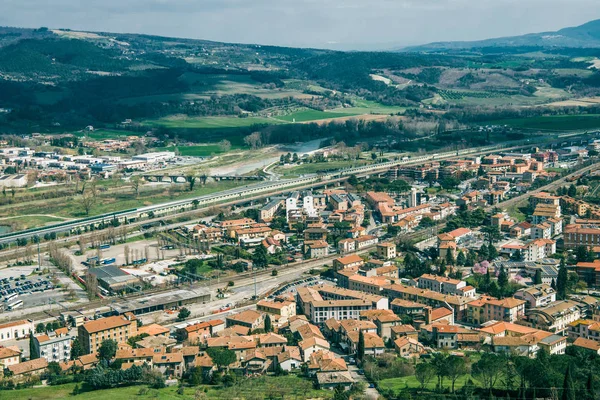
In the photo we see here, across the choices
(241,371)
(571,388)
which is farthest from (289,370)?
(571,388)

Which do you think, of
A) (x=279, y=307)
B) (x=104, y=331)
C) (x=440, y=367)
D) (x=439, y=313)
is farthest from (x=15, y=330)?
(x=440, y=367)

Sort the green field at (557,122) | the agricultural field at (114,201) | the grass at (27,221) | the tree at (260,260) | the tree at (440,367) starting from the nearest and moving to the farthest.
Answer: the tree at (440,367), the tree at (260,260), the grass at (27,221), the agricultural field at (114,201), the green field at (557,122)

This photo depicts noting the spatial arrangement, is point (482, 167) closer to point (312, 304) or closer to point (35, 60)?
point (312, 304)

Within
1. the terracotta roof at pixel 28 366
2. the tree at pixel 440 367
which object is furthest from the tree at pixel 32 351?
the tree at pixel 440 367

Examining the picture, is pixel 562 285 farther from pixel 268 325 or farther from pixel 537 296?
pixel 268 325

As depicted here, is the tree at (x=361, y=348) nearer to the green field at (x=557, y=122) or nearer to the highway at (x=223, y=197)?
the highway at (x=223, y=197)

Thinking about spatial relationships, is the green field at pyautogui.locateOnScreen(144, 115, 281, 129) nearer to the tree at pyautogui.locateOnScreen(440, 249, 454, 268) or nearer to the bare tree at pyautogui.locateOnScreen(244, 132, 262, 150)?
the bare tree at pyautogui.locateOnScreen(244, 132, 262, 150)
